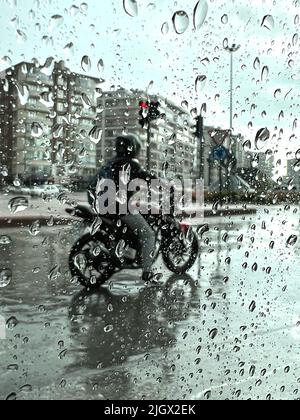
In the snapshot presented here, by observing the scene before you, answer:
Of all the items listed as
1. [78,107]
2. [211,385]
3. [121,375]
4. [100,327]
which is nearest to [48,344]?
[100,327]

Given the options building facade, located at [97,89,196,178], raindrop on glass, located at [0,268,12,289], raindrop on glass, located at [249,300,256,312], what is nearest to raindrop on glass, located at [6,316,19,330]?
raindrop on glass, located at [0,268,12,289]

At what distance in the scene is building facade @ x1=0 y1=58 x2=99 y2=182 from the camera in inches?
64.7

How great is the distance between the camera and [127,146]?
180cm

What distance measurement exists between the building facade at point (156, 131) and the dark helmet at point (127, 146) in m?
0.02

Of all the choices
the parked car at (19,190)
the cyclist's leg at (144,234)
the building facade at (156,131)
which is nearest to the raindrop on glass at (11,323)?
the cyclist's leg at (144,234)

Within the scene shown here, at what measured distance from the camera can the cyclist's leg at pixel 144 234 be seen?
2139 mm

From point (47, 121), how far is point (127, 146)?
12.2 inches

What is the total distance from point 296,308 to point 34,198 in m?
2.02

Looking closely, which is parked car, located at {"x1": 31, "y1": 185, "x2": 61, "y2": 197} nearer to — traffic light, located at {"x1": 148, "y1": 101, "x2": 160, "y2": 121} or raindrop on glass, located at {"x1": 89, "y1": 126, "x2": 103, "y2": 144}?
raindrop on glass, located at {"x1": 89, "y1": 126, "x2": 103, "y2": 144}

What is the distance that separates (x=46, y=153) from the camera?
5.75 feet

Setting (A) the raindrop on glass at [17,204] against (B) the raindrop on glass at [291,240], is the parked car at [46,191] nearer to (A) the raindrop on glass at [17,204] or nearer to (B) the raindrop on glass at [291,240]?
(A) the raindrop on glass at [17,204]

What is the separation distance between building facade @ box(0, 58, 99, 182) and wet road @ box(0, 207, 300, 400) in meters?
0.38

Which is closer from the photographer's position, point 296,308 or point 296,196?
point 296,196

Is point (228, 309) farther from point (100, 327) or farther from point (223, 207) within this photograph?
point (223, 207)
